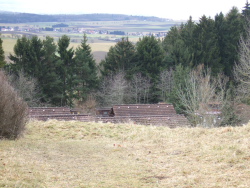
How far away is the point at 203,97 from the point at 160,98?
14.3 metres

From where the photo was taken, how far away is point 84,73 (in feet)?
121

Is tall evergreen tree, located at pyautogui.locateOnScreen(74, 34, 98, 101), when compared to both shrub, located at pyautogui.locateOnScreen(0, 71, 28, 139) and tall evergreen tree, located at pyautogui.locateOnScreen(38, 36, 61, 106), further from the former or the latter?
shrub, located at pyautogui.locateOnScreen(0, 71, 28, 139)

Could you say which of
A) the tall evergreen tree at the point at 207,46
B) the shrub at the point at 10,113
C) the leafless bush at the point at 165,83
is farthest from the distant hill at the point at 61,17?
the shrub at the point at 10,113

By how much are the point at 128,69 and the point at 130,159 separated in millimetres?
29866

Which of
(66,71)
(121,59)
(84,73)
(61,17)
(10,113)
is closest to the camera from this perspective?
(10,113)

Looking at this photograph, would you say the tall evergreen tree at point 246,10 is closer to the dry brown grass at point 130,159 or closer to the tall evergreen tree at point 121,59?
the tall evergreen tree at point 121,59

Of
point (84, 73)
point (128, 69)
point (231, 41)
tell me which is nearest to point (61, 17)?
point (231, 41)

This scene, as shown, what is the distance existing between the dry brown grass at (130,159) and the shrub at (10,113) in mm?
475

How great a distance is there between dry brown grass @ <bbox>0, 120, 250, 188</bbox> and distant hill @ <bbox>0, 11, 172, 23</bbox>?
95343 millimetres

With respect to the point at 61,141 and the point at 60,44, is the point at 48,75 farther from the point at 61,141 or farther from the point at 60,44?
the point at 61,141

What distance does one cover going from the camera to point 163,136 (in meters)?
12.4

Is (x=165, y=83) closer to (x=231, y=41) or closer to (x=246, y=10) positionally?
(x=231, y=41)

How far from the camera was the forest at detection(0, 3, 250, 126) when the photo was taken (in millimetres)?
32969

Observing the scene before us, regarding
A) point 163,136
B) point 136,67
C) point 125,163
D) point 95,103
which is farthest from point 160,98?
point 125,163
